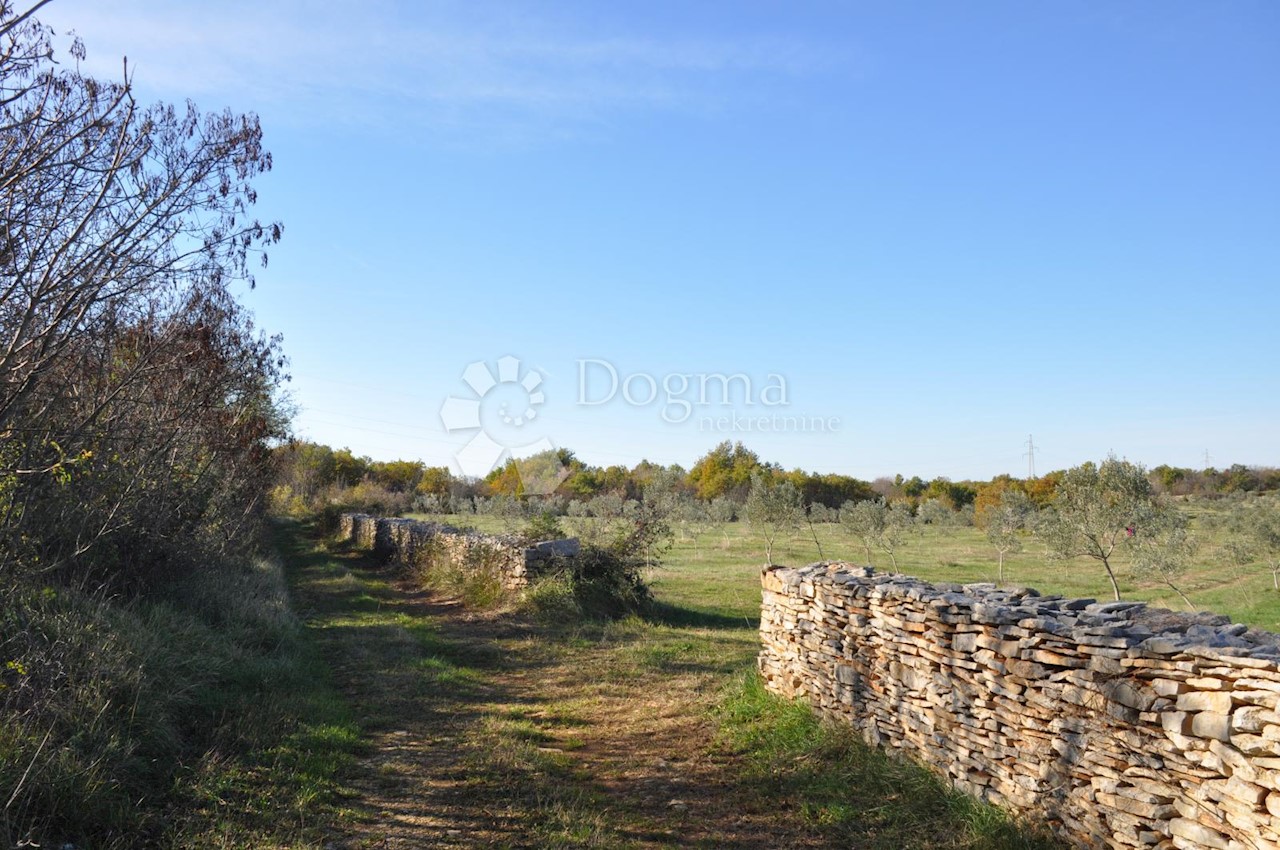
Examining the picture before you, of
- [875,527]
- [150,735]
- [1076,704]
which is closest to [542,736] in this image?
[150,735]

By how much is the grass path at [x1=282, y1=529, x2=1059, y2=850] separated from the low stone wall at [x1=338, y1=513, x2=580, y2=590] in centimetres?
291

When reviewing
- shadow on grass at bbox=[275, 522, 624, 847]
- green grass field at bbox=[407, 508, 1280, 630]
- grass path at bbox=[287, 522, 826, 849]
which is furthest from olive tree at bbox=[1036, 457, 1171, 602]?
shadow on grass at bbox=[275, 522, 624, 847]

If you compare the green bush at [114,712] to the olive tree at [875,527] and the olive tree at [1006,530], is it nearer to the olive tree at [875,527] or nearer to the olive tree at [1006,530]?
the olive tree at [875,527]

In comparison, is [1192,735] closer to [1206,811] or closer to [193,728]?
[1206,811]

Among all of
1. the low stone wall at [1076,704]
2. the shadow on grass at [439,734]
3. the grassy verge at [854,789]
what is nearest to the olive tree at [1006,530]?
the shadow on grass at [439,734]

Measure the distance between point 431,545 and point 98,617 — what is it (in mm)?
13867

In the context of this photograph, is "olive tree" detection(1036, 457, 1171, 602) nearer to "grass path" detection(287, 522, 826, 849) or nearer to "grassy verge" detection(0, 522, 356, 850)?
"grass path" detection(287, 522, 826, 849)

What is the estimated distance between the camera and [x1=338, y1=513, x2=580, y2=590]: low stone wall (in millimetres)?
15086

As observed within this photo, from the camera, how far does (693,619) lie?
1495 centimetres

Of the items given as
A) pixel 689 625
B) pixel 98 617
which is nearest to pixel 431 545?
pixel 689 625

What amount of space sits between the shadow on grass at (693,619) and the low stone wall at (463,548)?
2.04 metres

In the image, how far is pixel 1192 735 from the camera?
3691 mm

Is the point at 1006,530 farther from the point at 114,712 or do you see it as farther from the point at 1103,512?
the point at 114,712

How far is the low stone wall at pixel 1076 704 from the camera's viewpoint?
3.50 m
